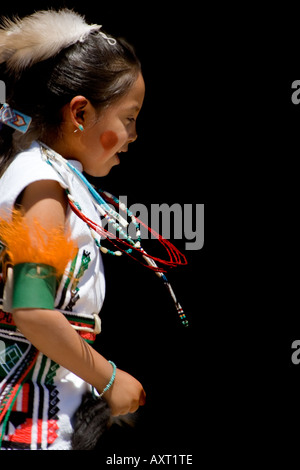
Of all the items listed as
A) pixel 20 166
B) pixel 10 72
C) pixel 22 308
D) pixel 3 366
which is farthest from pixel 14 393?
pixel 10 72

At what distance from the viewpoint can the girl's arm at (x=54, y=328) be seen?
1.32 m

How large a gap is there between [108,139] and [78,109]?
104 millimetres

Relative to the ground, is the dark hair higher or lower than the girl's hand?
higher

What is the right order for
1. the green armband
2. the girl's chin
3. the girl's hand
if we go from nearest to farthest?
the green armband < the girl's hand < the girl's chin

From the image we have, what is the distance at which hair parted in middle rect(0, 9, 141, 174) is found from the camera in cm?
149

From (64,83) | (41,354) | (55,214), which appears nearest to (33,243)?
(55,214)

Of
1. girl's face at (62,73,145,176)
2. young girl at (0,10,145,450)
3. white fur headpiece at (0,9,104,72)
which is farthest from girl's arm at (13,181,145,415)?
white fur headpiece at (0,9,104,72)

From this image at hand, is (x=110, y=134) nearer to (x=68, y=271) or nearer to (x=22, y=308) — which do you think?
(x=68, y=271)

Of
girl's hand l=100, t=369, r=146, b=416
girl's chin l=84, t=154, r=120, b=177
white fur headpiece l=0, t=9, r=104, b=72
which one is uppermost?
white fur headpiece l=0, t=9, r=104, b=72

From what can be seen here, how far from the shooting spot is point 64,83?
1.49 meters

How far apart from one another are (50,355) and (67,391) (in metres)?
0.13

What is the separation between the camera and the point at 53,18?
1543mm

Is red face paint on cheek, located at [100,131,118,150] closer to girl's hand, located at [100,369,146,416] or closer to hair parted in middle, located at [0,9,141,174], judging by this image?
hair parted in middle, located at [0,9,141,174]

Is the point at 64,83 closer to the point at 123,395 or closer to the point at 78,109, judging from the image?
the point at 78,109
